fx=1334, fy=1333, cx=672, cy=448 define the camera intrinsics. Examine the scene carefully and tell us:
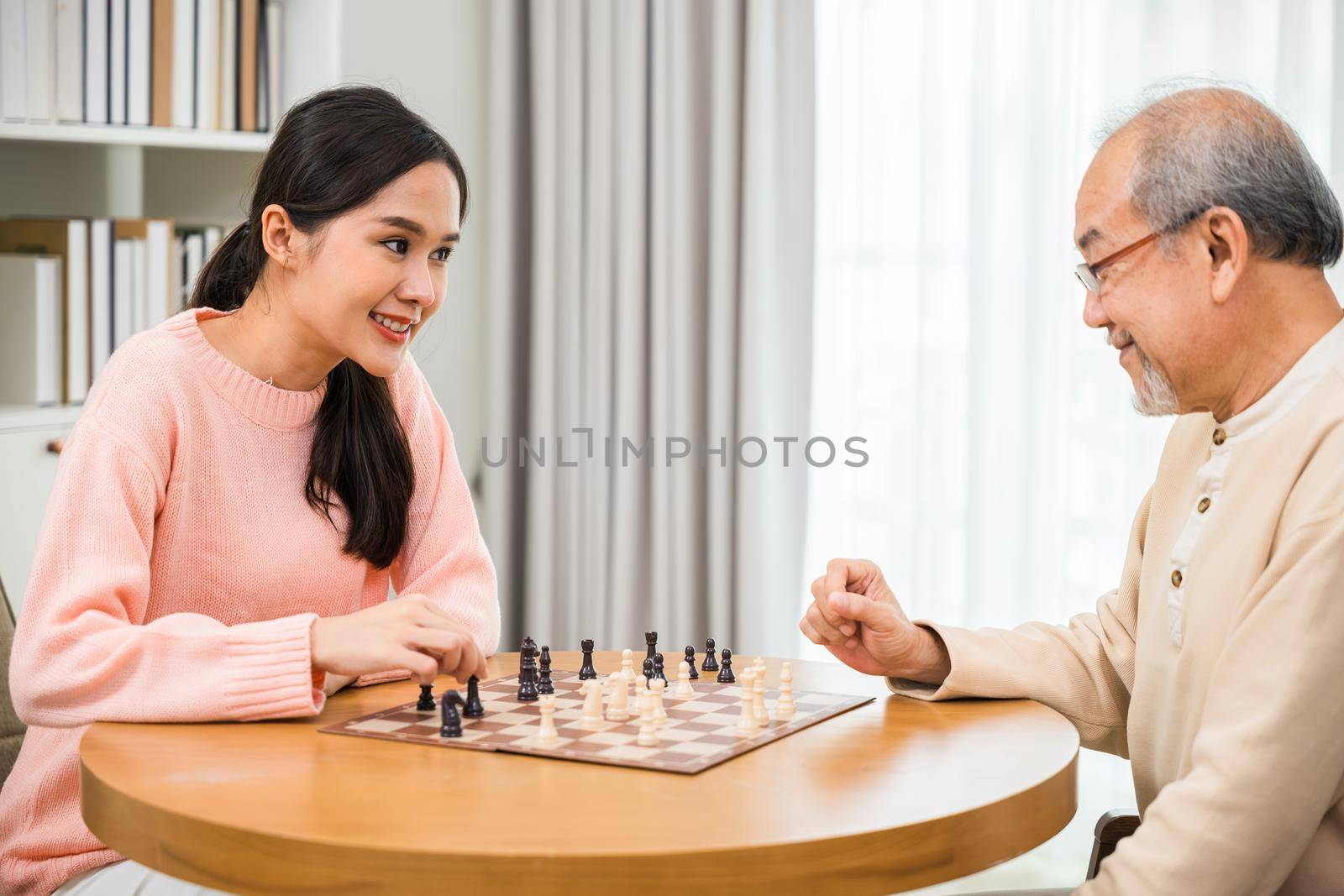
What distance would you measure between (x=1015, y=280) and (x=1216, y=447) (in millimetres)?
1850

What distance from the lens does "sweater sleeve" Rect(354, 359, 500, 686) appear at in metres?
1.96

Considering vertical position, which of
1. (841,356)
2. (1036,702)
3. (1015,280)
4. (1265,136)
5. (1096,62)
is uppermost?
(1096,62)

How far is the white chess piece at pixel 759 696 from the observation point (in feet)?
5.11

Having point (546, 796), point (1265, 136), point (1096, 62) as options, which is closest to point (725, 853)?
point (546, 796)

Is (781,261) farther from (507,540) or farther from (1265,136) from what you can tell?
(1265,136)

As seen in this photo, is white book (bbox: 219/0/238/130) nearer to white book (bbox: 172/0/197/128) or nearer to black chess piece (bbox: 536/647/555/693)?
white book (bbox: 172/0/197/128)

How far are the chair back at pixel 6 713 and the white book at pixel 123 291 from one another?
1.14 meters

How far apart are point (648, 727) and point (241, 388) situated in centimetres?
82

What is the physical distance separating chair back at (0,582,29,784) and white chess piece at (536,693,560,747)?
0.90m

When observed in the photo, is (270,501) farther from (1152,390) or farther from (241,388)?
(1152,390)

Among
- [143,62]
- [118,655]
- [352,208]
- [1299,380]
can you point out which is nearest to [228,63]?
[143,62]

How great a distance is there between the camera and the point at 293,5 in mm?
3082

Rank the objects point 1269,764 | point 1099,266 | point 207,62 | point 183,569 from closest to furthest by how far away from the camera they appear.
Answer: point 1269,764
point 1099,266
point 183,569
point 207,62

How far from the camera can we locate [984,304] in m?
3.46
